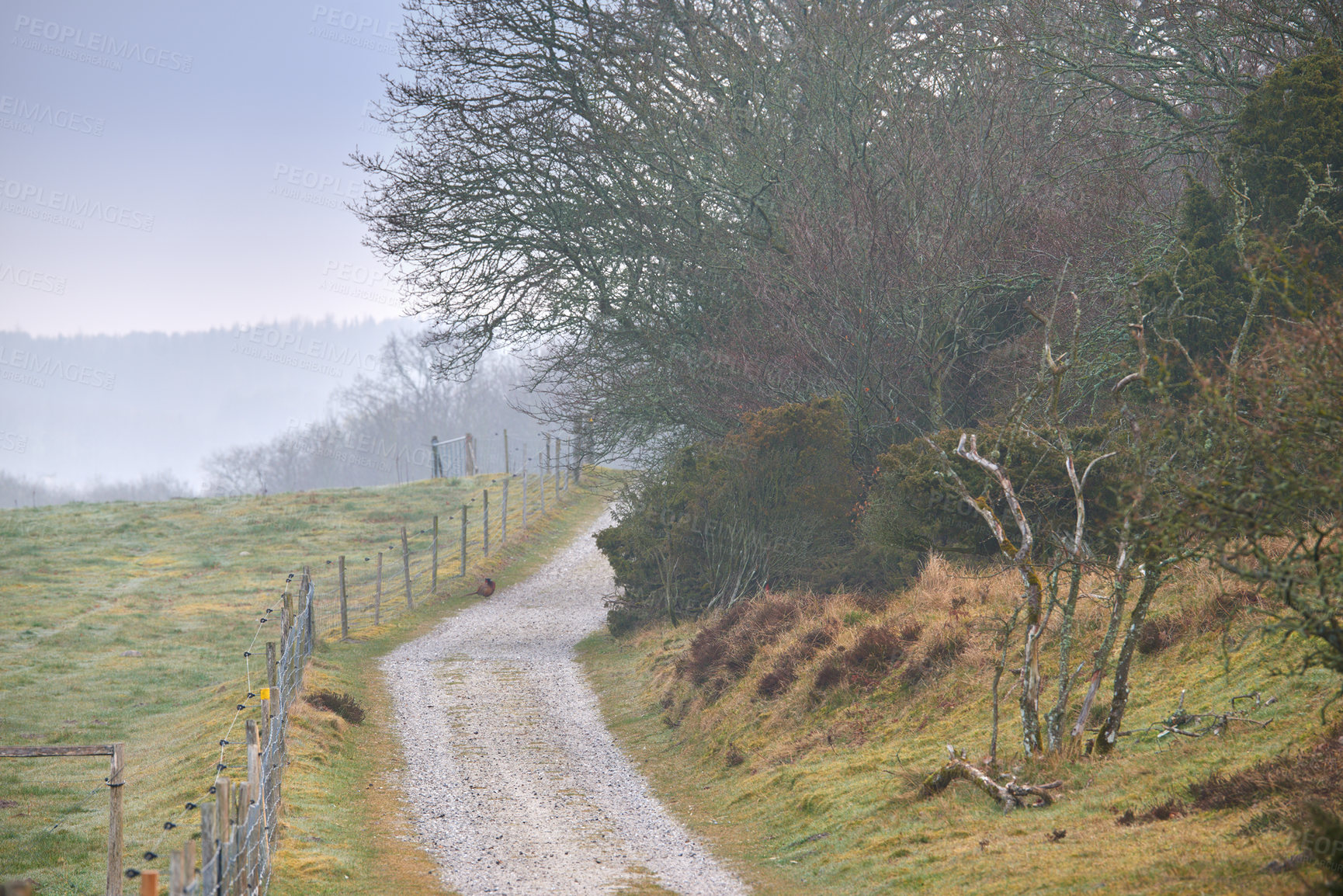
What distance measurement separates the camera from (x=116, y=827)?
8656mm

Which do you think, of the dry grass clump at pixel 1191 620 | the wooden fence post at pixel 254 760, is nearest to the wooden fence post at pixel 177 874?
the wooden fence post at pixel 254 760

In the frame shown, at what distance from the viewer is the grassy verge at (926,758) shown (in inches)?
269

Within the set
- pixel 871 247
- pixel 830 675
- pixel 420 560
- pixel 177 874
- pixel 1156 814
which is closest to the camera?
pixel 177 874

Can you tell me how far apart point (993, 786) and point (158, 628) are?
2255 centimetres

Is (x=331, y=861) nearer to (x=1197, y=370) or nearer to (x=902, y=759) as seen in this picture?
(x=902, y=759)

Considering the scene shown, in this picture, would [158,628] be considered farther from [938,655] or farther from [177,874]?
[177,874]

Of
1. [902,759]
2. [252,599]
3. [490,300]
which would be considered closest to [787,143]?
[490,300]

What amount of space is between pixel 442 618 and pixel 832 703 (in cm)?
1403

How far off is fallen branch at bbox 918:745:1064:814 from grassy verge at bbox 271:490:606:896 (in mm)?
4583

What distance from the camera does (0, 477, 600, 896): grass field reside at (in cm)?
1204

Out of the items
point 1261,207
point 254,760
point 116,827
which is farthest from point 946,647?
point 116,827

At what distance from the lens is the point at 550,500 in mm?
38812

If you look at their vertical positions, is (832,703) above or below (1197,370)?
below

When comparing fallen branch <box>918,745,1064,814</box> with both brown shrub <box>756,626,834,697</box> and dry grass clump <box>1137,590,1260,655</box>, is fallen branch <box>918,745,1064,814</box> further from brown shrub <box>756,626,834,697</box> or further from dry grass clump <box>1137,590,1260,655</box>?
brown shrub <box>756,626,834,697</box>
